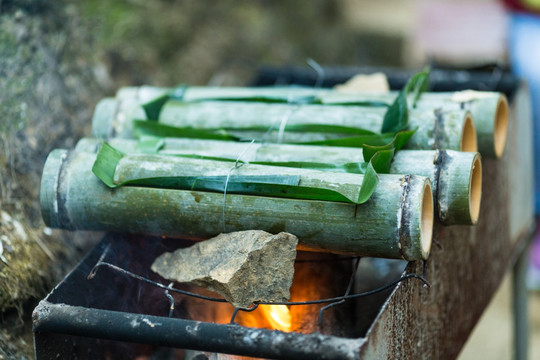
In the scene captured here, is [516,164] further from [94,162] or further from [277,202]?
[94,162]

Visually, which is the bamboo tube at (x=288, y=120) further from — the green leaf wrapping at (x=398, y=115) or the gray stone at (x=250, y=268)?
the gray stone at (x=250, y=268)

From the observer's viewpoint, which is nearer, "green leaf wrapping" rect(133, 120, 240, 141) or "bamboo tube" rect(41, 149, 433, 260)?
"bamboo tube" rect(41, 149, 433, 260)

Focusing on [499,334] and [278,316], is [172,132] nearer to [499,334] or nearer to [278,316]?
[278,316]

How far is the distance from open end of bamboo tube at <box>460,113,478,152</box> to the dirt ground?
211 centimetres

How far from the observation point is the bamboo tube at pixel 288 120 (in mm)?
2215

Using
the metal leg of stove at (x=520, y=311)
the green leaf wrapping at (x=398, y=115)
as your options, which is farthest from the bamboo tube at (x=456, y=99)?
the metal leg of stove at (x=520, y=311)

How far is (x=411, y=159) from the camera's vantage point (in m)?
2.02

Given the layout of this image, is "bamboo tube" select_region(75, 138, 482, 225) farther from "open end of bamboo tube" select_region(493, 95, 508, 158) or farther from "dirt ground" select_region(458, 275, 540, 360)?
"dirt ground" select_region(458, 275, 540, 360)

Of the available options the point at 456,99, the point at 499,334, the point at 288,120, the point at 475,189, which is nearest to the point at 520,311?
the point at 499,334

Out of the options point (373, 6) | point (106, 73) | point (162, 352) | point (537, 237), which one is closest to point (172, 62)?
point (106, 73)

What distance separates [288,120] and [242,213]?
1.85 ft

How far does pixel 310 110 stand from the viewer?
7.91 feet

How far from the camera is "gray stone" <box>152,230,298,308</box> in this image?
1812mm

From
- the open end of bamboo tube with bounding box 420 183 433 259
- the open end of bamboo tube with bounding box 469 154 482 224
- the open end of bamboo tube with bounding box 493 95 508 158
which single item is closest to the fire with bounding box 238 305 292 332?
the open end of bamboo tube with bounding box 420 183 433 259
